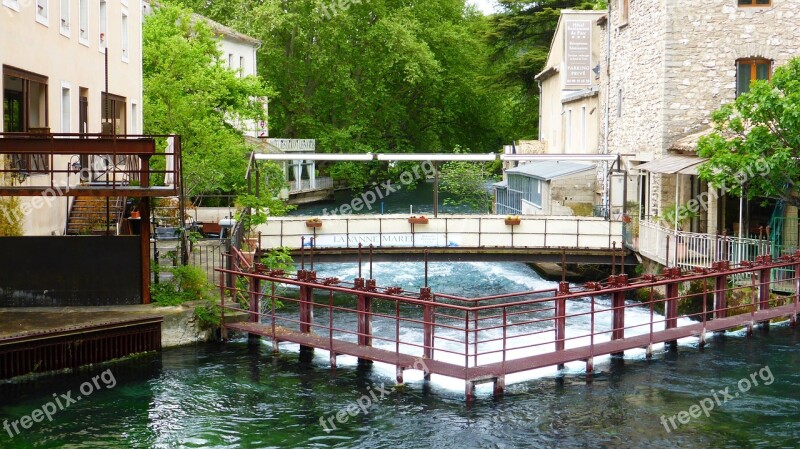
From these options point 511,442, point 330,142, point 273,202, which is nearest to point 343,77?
point 330,142

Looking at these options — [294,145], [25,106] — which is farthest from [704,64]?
[294,145]

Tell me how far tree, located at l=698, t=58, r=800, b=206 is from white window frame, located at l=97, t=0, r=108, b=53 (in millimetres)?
17358

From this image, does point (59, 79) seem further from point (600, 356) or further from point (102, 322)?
point (600, 356)

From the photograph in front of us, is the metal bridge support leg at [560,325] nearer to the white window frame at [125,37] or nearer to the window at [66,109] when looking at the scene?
the window at [66,109]

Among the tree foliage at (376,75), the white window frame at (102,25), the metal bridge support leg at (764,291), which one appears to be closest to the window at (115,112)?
the white window frame at (102,25)

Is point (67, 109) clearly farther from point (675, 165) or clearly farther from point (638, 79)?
point (638, 79)

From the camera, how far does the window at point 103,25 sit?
3174 cm

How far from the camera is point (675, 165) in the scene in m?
29.2

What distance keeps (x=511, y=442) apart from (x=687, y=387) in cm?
487

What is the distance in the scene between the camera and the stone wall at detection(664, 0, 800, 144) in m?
31.1

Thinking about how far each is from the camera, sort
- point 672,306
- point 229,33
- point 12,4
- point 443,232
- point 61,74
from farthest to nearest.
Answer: point 229,33, point 443,232, point 61,74, point 12,4, point 672,306

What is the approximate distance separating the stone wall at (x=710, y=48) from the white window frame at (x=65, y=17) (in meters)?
16.8

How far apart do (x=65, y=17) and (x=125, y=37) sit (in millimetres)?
6704

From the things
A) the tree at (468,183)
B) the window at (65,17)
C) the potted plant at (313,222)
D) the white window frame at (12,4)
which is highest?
the window at (65,17)
